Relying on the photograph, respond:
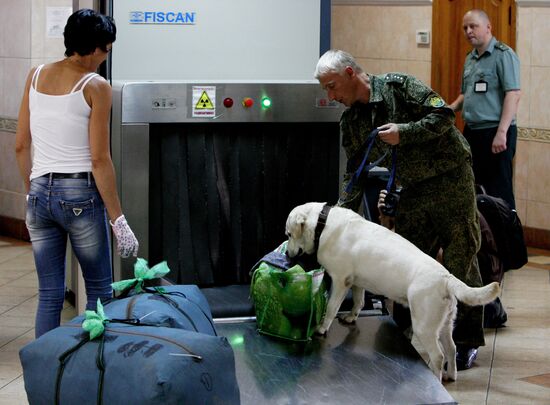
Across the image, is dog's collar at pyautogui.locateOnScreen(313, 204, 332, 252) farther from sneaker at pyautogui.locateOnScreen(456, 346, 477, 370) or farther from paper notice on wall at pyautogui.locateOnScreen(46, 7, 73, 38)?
paper notice on wall at pyautogui.locateOnScreen(46, 7, 73, 38)

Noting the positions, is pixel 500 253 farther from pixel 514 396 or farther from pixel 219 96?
pixel 219 96

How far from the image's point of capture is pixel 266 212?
4875 millimetres

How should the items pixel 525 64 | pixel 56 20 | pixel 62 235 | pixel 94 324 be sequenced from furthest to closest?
pixel 525 64 < pixel 56 20 < pixel 62 235 < pixel 94 324

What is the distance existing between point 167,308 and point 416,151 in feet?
4.60

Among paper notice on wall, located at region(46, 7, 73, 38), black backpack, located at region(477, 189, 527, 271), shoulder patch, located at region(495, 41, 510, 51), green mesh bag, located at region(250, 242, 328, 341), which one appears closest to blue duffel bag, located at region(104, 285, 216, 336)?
green mesh bag, located at region(250, 242, 328, 341)

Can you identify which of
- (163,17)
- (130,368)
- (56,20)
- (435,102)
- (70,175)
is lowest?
(130,368)

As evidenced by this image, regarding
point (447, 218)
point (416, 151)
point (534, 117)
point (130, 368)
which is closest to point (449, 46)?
point (534, 117)

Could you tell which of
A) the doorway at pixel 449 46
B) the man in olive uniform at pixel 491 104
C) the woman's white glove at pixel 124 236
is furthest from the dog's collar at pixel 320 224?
the doorway at pixel 449 46

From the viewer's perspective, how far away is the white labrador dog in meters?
3.67

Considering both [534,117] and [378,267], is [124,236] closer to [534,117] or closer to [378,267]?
[378,267]

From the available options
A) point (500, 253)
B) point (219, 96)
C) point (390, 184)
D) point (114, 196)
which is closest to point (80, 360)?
point (114, 196)

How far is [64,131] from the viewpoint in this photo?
3.89 metres

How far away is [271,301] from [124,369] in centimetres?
114

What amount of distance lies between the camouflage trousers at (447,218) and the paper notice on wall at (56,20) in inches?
158
